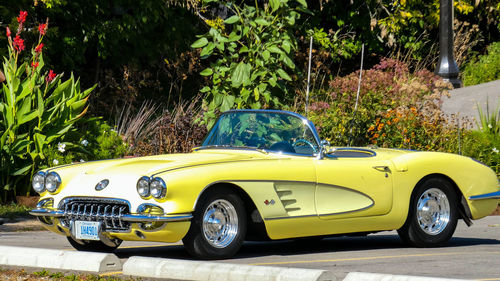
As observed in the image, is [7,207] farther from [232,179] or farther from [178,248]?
[232,179]

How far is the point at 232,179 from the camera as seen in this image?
7.93 meters

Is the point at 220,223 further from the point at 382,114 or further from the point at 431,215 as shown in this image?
the point at 382,114

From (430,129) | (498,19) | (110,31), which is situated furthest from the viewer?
(498,19)

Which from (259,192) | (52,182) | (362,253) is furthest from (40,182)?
(362,253)

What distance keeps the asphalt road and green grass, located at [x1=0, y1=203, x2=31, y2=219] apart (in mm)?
1113

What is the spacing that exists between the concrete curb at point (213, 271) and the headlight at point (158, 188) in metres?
0.72

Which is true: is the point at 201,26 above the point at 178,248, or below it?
above

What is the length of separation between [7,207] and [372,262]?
6.32m

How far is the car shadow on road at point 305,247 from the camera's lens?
8680 millimetres

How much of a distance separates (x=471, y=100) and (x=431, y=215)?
375 inches

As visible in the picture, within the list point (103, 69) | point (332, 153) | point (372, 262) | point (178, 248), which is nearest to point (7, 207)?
point (178, 248)

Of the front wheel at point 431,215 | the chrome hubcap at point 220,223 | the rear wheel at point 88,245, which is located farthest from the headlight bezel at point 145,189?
the front wheel at point 431,215

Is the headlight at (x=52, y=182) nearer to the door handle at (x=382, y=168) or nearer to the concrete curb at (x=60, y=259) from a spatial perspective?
the concrete curb at (x=60, y=259)

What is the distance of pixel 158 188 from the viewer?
754 cm
